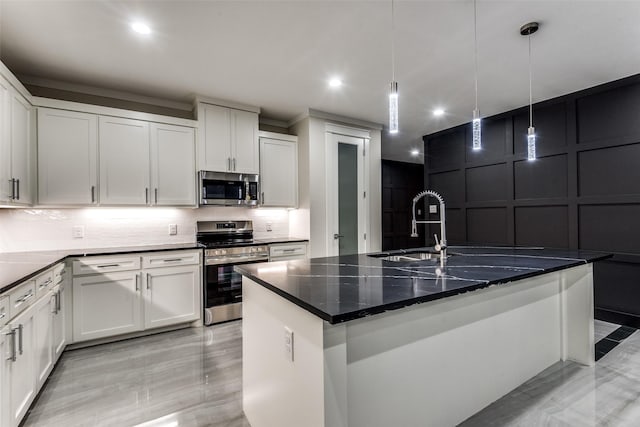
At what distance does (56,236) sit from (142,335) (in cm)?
134

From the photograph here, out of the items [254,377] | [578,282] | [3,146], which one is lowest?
[254,377]

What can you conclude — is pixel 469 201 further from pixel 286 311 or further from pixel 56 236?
pixel 56 236

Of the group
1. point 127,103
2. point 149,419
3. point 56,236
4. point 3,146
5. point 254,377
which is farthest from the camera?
point 127,103

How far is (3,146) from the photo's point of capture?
2.24 metres

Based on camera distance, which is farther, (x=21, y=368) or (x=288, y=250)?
(x=288, y=250)

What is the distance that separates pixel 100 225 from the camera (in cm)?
330

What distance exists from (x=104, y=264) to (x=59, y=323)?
0.56 m

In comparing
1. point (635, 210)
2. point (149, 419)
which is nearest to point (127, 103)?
point (149, 419)

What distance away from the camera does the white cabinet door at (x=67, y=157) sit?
282 centimetres

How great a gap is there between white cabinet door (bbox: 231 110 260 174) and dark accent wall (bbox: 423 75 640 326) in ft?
10.4

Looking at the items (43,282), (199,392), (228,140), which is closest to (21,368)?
(43,282)

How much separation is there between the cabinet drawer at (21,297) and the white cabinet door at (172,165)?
1559 millimetres

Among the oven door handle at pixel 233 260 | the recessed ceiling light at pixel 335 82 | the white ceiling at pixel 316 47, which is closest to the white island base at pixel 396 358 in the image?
the oven door handle at pixel 233 260

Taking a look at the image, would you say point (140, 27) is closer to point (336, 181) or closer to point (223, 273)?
point (223, 273)
